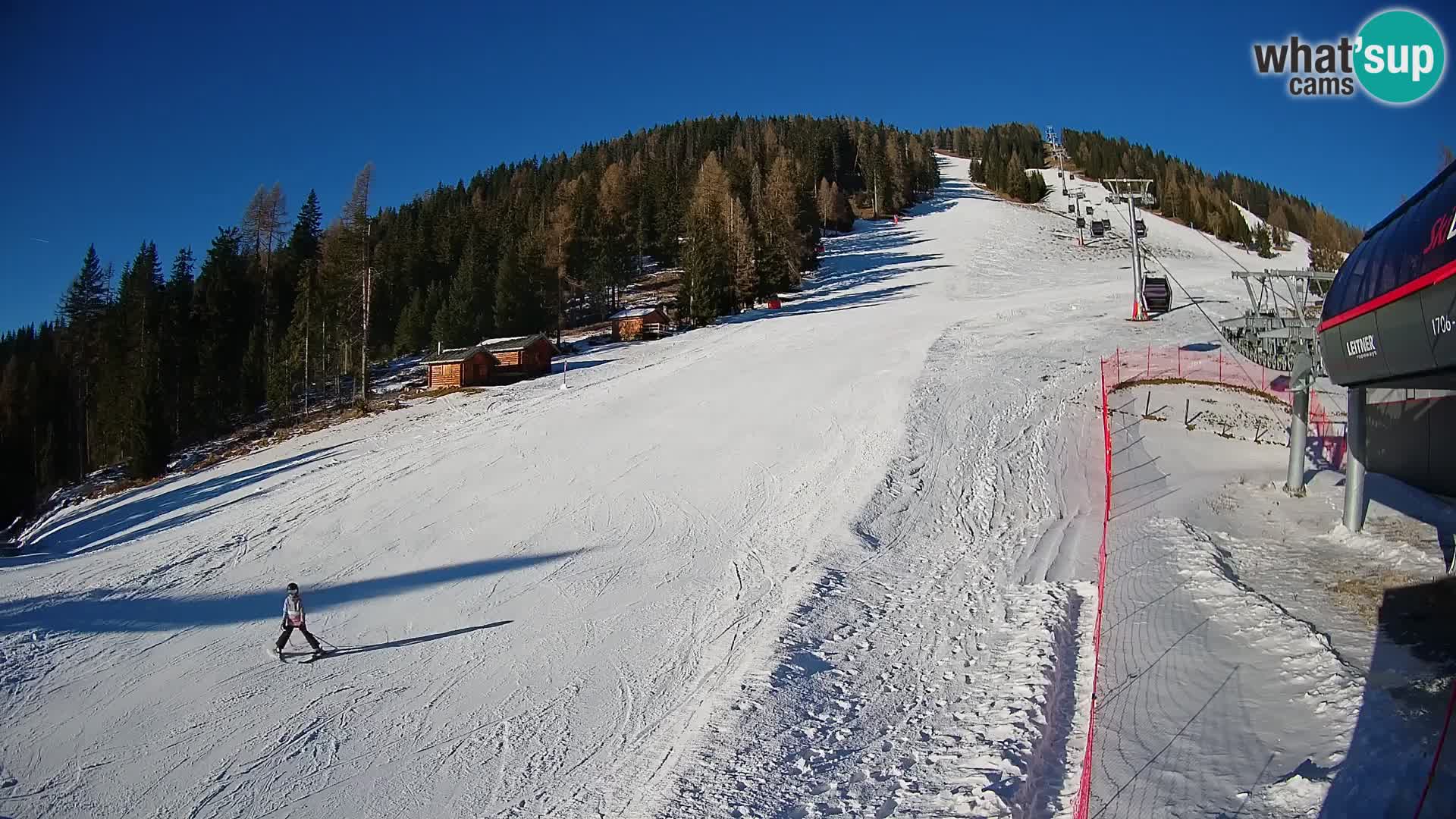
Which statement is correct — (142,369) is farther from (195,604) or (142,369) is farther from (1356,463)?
(1356,463)

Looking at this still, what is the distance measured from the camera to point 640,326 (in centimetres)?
4950

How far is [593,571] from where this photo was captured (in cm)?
1367

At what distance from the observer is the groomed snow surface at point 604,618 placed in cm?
771

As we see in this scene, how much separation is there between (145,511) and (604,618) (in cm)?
1894

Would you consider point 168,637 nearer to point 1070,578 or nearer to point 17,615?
point 17,615

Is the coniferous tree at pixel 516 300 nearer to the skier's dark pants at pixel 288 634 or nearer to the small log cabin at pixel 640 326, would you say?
the small log cabin at pixel 640 326

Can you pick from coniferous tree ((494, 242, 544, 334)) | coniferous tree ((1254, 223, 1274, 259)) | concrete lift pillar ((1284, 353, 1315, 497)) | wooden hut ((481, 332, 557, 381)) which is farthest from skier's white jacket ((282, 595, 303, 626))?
coniferous tree ((1254, 223, 1274, 259))

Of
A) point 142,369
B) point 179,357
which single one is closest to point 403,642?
point 142,369

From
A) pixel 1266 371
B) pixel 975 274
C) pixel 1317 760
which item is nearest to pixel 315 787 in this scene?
pixel 1317 760

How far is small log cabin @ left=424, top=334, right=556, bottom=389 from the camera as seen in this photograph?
37.9 meters

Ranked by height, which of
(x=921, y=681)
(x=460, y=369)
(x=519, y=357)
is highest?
(x=519, y=357)

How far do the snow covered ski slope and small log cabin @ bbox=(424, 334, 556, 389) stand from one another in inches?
452

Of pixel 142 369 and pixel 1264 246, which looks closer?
pixel 142 369

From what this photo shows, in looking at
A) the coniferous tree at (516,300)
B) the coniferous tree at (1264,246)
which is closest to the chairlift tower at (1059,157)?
the coniferous tree at (1264,246)
